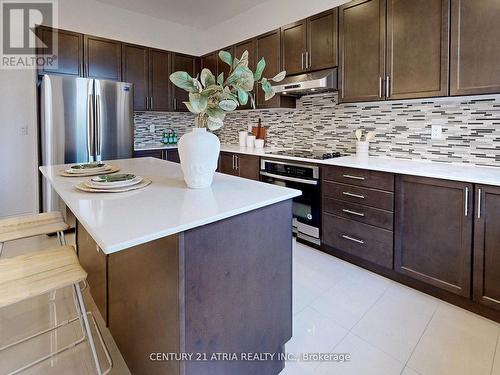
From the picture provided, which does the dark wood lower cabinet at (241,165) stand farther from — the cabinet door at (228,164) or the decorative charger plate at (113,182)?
the decorative charger plate at (113,182)

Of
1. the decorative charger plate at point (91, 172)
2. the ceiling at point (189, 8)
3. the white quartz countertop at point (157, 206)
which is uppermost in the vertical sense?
the ceiling at point (189, 8)

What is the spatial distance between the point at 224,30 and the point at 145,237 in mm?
4587

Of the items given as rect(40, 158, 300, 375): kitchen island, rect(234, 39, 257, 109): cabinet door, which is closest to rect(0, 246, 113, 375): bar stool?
rect(40, 158, 300, 375): kitchen island

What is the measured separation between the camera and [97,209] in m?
1.11

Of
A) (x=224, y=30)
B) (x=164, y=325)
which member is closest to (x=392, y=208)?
(x=164, y=325)

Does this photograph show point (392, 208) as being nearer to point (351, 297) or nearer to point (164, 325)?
point (351, 297)

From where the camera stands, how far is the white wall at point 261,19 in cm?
336

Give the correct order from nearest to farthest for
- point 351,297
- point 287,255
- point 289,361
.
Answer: point 287,255, point 289,361, point 351,297

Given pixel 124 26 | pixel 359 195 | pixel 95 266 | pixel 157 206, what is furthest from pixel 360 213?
pixel 124 26

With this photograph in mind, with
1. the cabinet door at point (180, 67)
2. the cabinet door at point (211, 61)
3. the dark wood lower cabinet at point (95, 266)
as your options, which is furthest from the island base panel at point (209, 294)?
the cabinet door at point (211, 61)

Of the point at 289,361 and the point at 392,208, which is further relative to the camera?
the point at 392,208

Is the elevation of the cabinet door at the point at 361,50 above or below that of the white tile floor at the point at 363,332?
above

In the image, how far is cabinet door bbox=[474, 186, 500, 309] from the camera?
5.95 ft

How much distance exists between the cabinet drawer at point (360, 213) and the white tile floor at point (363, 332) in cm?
47
